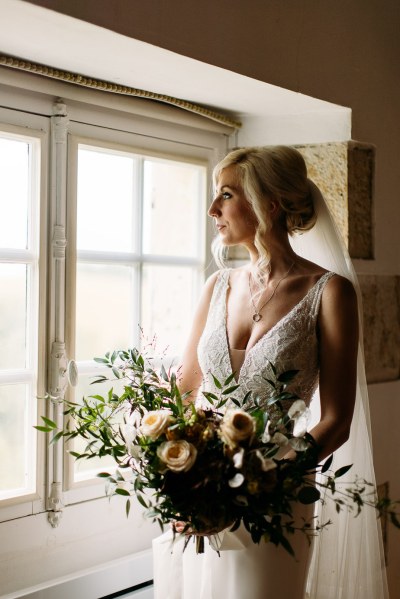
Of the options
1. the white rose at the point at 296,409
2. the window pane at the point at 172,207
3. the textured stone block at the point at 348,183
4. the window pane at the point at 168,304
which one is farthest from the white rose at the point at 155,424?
the textured stone block at the point at 348,183

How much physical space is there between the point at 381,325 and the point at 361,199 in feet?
1.48

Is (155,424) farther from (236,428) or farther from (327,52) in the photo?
(327,52)

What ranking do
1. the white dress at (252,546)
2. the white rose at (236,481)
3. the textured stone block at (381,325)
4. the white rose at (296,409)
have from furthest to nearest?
the textured stone block at (381,325) < the white dress at (252,546) < the white rose at (296,409) < the white rose at (236,481)

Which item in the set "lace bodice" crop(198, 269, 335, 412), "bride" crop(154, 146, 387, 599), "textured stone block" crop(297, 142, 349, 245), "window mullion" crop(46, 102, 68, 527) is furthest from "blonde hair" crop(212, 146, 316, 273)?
"window mullion" crop(46, 102, 68, 527)

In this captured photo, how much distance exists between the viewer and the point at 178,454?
4.92ft

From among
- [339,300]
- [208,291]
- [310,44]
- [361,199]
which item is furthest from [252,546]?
[310,44]

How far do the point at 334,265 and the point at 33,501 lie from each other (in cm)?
109

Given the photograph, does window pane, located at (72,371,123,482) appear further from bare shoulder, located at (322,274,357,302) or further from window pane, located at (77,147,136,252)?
bare shoulder, located at (322,274,357,302)

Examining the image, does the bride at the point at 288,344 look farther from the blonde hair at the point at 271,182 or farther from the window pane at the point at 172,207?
the window pane at the point at 172,207

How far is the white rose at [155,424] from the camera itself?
61.1 inches

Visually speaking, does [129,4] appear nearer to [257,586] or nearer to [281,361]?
[281,361]

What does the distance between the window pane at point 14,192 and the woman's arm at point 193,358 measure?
558 mm

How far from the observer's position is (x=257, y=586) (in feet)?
5.90

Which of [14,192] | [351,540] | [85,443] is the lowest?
[351,540]
